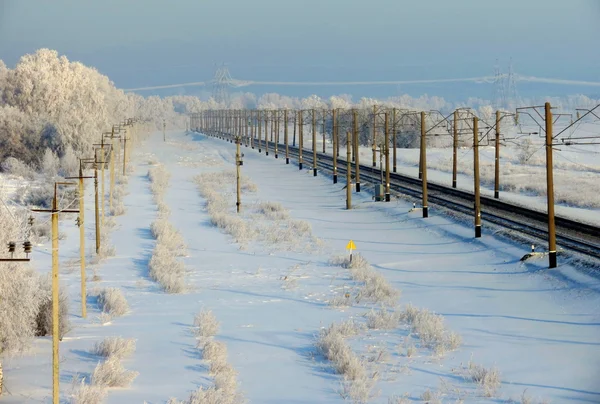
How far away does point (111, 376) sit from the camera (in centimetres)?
1534

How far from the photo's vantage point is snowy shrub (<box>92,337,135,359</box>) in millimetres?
17359

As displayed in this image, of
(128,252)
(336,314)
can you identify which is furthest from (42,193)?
(336,314)

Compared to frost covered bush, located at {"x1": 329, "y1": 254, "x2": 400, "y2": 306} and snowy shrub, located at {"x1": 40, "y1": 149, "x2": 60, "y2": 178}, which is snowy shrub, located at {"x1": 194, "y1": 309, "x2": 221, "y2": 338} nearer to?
frost covered bush, located at {"x1": 329, "y1": 254, "x2": 400, "y2": 306}

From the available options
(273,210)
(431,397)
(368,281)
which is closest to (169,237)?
(368,281)

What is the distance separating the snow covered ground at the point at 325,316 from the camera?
15.8 meters

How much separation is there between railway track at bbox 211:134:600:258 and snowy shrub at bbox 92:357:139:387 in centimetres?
1653

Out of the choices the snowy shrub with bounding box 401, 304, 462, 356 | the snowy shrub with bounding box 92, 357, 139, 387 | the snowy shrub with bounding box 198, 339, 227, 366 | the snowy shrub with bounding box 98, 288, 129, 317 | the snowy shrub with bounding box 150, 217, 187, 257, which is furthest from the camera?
the snowy shrub with bounding box 150, 217, 187, 257

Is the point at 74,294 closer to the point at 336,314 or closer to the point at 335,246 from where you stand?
the point at 336,314

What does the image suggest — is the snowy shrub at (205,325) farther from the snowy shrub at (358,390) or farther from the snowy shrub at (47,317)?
the snowy shrub at (358,390)

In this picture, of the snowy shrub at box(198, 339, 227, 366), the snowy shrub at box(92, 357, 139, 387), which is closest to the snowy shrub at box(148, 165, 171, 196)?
the snowy shrub at box(198, 339, 227, 366)

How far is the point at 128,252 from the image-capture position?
33.1m

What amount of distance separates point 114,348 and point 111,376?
7.02ft

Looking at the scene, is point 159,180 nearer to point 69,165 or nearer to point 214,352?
point 69,165

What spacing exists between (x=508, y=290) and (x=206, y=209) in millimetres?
28144
